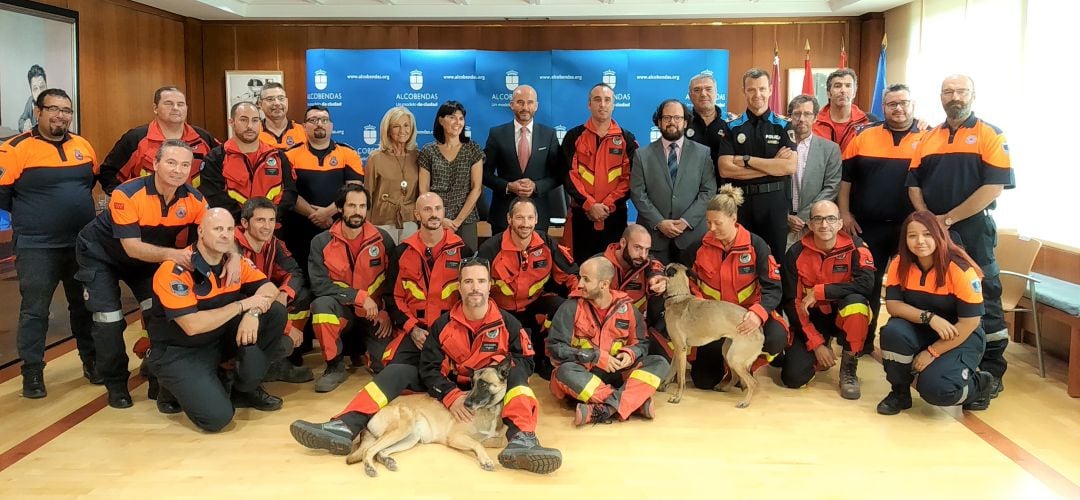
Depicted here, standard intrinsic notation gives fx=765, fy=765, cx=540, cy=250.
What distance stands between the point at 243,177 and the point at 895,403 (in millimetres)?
4196

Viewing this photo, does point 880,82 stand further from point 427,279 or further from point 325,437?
point 325,437

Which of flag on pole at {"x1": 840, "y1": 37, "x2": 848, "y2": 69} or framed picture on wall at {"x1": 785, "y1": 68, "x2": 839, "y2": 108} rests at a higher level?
flag on pole at {"x1": 840, "y1": 37, "x2": 848, "y2": 69}

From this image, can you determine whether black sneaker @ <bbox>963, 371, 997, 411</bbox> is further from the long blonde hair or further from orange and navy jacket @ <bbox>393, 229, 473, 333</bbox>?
the long blonde hair

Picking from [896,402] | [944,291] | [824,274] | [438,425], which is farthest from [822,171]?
[438,425]

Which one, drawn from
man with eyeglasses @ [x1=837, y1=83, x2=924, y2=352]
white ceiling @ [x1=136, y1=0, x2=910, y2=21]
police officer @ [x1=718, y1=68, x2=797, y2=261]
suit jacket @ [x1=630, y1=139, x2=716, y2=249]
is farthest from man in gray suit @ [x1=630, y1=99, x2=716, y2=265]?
white ceiling @ [x1=136, y1=0, x2=910, y2=21]

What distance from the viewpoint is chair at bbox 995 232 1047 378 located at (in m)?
4.87

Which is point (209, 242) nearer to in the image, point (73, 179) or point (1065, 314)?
point (73, 179)

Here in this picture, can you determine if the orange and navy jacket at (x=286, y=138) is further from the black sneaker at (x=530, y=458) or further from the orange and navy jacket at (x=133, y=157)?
the black sneaker at (x=530, y=458)

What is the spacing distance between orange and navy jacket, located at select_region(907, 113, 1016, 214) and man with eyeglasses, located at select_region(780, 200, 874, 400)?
1.67 feet

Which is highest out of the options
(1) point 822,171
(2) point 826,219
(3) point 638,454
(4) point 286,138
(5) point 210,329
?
(4) point 286,138

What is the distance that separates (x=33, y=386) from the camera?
4547mm

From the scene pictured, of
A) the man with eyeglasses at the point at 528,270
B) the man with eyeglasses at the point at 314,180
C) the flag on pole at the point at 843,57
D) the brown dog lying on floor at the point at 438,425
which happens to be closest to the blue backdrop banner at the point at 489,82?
the flag on pole at the point at 843,57

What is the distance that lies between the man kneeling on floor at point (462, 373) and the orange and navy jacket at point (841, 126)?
9.59 ft

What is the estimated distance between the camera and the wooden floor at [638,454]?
10.7ft
